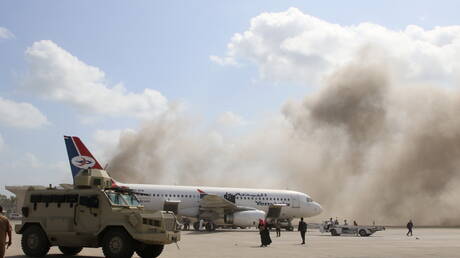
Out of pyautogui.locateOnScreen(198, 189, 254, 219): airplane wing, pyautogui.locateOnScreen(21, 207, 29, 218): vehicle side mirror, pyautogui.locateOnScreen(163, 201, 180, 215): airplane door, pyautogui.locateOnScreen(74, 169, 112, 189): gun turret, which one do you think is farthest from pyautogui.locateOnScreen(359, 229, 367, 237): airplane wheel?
pyautogui.locateOnScreen(21, 207, 29, 218): vehicle side mirror

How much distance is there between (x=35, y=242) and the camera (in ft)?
52.2

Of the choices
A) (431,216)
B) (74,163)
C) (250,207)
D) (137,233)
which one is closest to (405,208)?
(431,216)

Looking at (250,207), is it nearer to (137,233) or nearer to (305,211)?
(305,211)

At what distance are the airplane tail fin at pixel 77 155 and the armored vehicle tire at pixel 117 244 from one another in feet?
91.7

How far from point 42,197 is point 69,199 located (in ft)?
3.59

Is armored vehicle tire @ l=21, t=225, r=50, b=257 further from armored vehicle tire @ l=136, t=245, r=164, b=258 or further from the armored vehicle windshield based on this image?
armored vehicle tire @ l=136, t=245, r=164, b=258

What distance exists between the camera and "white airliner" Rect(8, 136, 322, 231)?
4197 cm

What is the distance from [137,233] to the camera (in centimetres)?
1484

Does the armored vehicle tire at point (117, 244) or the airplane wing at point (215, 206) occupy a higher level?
the airplane wing at point (215, 206)

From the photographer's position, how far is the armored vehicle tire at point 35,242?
15828 mm

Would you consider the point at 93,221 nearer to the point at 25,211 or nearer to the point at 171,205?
the point at 25,211

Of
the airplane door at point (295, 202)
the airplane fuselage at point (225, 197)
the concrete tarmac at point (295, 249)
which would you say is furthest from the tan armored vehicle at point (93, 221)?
the airplane door at point (295, 202)

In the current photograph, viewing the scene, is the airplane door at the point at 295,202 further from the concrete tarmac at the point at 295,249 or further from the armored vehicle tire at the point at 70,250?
the armored vehicle tire at the point at 70,250

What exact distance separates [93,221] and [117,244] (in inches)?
44.5
